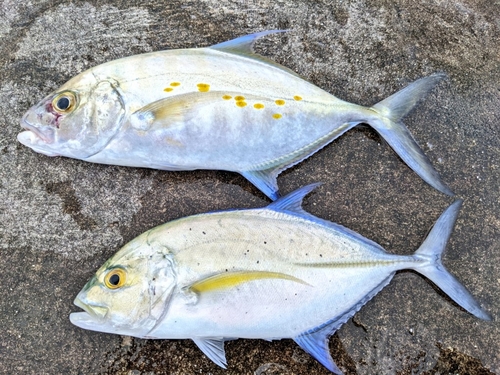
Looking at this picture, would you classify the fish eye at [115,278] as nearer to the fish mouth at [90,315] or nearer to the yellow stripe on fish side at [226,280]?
the fish mouth at [90,315]

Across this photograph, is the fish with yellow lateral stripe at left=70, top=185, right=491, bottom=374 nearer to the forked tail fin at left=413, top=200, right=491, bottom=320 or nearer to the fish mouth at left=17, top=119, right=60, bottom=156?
the forked tail fin at left=413, top=200, right=491, bottom=320

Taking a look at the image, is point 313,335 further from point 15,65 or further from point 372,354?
point 15,65

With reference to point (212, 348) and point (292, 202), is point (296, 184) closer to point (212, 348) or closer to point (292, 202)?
point (292, 202)

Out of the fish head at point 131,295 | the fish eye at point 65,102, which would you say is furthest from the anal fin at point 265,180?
the fish eye at point 65,102

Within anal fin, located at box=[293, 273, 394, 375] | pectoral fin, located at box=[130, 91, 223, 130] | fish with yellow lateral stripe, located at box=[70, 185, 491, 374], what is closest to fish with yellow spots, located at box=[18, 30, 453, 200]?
pectoral fin, located at box=[130, 91, 223, 130]

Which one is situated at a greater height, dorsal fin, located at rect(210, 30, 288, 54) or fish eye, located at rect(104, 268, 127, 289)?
dorsal fin, located at rect(210, 30, 288, 54)

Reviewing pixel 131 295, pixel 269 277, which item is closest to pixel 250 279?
pixel 269 277
